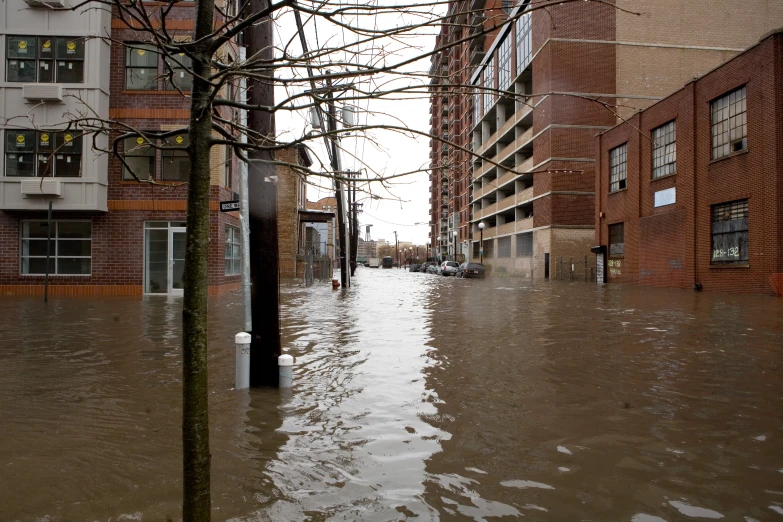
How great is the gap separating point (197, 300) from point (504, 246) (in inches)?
2129

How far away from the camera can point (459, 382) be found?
6.46 m

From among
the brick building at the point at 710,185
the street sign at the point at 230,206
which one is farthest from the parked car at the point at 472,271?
the street sign at the point at 230,206

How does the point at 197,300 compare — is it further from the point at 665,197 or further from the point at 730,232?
the point at 665,197

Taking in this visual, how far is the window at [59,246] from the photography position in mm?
20234

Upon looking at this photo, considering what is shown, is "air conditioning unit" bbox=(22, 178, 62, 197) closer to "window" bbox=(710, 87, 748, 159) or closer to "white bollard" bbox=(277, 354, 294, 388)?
"white bollard" bbox=(277, 354, 294, 388)

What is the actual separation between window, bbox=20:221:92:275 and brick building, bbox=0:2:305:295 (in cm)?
4

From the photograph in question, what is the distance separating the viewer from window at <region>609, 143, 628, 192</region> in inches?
1268

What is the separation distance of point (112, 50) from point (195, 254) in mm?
21517

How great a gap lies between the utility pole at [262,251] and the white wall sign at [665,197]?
2498cm

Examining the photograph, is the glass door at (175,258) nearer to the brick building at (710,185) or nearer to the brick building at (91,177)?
the brick building at (91,177)

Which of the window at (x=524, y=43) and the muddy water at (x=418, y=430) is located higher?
the window at (x=524, y=43)

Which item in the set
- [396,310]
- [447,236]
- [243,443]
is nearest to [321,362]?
[243,443]

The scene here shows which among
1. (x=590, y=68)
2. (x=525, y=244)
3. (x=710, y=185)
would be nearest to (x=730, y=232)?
(x=710, y=185)

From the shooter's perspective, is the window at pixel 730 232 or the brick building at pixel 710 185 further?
the window at pixel 730 232
